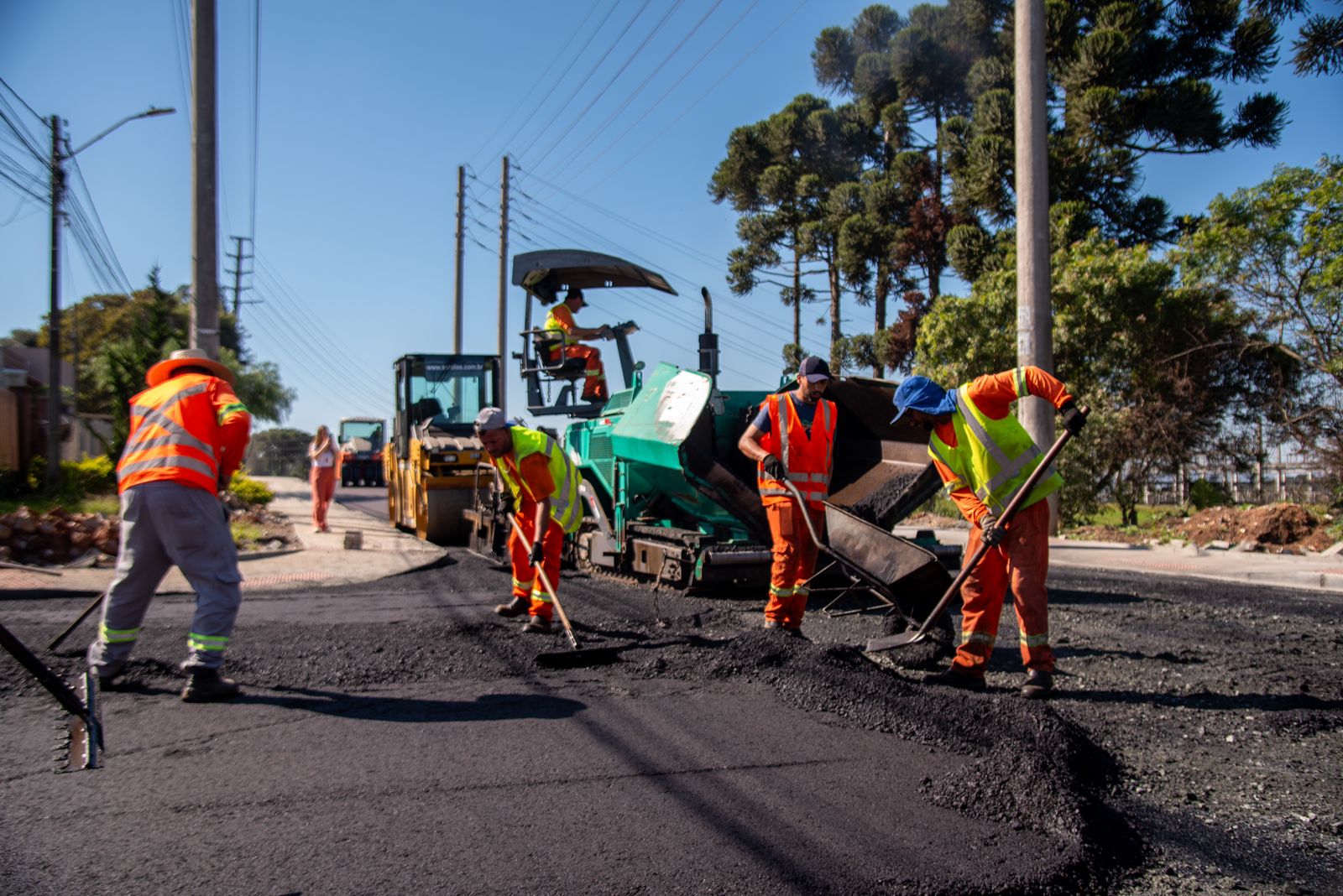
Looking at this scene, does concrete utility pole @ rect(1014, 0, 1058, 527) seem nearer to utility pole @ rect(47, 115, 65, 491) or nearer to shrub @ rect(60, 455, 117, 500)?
shrub @ rect(60, 455, 117, 500)

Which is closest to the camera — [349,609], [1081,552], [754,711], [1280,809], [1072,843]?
[1072,843]

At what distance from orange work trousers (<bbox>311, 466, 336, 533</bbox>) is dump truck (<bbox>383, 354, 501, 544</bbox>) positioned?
2.97 ft

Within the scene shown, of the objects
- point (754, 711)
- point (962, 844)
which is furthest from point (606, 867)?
point (754, 711)

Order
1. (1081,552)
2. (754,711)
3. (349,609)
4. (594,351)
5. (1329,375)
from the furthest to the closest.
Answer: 1. (1329,375)
2. (1081,552)
3. (594,351)
4. (349,609)
5. (754,711)

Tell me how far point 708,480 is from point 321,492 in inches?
310

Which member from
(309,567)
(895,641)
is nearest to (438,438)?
(309,567)

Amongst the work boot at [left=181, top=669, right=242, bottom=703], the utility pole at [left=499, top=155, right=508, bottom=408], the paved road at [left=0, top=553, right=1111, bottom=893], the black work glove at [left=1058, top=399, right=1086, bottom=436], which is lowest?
the paved road at [left=0, top=553, right=1111, bottom=893]

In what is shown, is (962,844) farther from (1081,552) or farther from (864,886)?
(1081,552)

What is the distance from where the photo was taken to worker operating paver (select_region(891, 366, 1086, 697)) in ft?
14.3

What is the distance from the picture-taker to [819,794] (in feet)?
10.1

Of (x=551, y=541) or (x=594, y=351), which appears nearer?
(x=551, y=541)

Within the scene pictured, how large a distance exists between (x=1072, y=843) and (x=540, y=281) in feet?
25.4

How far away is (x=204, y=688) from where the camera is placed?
4.08m

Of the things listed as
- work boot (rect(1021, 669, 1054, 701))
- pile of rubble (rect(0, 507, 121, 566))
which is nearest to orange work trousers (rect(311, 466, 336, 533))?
pile of rubble (rect(0, 507, 121, 566))
